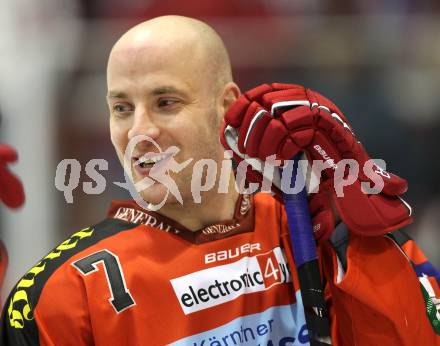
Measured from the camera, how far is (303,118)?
1313 mm

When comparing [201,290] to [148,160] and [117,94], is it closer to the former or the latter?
[148,160]

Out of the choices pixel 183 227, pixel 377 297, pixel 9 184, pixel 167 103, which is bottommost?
pixel 377 297

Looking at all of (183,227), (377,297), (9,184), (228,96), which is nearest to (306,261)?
(377,297)

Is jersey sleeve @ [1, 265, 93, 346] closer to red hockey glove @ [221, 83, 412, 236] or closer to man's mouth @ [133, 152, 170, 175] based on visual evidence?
man's mouth @ [133, 152, 170, 175]

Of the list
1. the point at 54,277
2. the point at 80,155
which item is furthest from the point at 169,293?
the point at 80,155

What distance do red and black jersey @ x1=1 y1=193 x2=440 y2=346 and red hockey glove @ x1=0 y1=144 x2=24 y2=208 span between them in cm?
18

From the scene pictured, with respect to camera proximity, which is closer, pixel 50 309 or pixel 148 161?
pixel 50 309

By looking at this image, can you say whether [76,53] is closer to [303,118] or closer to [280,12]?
[280,12]

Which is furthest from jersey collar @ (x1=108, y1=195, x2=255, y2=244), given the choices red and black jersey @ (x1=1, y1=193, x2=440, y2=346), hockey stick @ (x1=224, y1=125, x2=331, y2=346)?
hockey stick @ (x1=224, y1=125, x2=331, y2=346)

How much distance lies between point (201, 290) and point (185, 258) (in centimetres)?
6

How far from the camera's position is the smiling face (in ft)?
4.62

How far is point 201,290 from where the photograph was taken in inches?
56.1

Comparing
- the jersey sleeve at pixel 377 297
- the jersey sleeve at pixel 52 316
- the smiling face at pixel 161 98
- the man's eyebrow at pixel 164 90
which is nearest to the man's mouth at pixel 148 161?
the smiling face at pixel 161 98

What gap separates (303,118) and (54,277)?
0.48 metres
